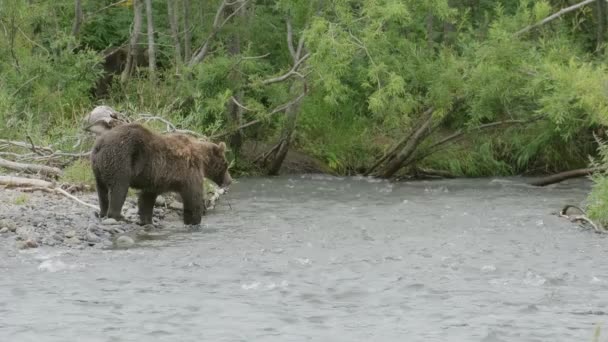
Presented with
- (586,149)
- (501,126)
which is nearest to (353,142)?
(501,126)

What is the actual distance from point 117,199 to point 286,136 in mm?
10624

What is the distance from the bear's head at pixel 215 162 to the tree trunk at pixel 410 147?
8.73m

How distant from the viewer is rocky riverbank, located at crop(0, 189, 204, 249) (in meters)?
11.0

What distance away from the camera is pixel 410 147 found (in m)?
21.7

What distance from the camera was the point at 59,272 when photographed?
9.66 meters

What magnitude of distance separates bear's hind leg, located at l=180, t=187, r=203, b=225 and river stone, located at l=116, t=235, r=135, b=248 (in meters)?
1.35

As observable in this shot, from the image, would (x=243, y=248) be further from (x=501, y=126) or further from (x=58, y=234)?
(x=501, y=126)

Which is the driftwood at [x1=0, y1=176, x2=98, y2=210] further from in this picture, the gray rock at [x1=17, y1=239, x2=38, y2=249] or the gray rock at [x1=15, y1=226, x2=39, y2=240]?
the gray rock at [x1=17, y1=239, x2=38, y2=249]

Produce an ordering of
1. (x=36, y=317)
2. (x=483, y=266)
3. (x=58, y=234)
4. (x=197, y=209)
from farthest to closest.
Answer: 1. (x=197, y=209)
2. (x=58, y=234)
3. (x=483, y=266)
4. (x=36, y=317)

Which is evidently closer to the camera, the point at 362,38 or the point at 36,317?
the point at 36,317

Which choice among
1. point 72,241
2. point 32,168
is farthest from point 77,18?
point 72,241

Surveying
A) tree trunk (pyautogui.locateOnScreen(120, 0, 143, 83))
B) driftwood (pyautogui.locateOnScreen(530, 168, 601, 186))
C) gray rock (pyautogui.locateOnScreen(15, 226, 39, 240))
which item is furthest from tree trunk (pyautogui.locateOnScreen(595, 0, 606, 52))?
gray rock (pyautogui.locateOnScreen(15, 226, 39, 240))

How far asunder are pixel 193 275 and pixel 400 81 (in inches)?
395

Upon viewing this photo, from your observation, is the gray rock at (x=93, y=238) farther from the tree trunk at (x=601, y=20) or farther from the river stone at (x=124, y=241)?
the tree trunk at (x=601, y=20)
